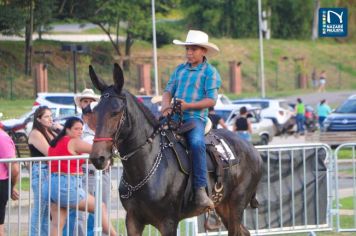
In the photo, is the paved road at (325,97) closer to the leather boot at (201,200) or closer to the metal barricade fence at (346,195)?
the metal barricade fence at (346,195)

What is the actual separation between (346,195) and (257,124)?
69.4 ft

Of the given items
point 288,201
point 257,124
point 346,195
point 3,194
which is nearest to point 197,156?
point 3,194

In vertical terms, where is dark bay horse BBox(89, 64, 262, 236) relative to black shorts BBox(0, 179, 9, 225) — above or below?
above

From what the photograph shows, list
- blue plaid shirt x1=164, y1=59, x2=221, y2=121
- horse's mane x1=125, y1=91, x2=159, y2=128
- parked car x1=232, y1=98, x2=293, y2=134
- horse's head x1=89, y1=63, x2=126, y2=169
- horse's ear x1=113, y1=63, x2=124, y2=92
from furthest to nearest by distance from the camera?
parked car x1=232, y1=98, x2=293, y2=134
blue plaid shirt x1=164, y1=59, x2=221, y2=121
horse's mane x1=125, y1=91, x2=159, y2=128
horse's ear x1=113, y1=63, x2=124, y2=92
horse's head x1=89, y1=63, x2=126, y2=169

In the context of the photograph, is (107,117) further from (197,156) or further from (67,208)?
(67,208)

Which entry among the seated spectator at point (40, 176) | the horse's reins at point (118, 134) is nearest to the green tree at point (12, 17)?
the seated spectator at point (40, 176)

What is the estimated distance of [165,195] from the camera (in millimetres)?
11305

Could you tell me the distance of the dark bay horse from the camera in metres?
10.7

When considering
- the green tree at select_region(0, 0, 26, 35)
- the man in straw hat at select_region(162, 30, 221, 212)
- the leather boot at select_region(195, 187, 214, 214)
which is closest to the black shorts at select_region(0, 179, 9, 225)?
the man in straw hat at select_region(162, 30, 221, 212)

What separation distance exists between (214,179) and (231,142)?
0.84 meters

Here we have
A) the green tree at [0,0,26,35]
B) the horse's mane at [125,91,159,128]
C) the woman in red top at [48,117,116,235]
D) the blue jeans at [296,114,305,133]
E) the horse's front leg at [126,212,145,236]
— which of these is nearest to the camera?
the horse's front leg at [126,212,145,236]

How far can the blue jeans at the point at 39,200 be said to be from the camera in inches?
513

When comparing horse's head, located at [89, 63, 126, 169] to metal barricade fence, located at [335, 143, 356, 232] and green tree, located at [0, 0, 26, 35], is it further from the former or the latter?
green tree, located at [0, 0, 26, 35]

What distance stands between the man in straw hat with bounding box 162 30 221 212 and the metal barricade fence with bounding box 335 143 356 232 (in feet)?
15.4
